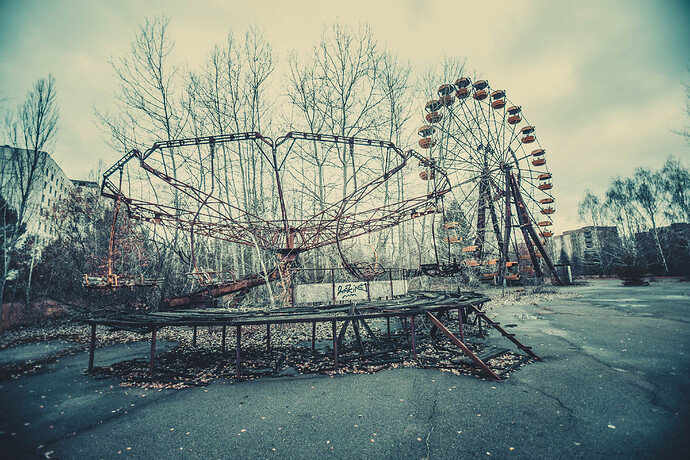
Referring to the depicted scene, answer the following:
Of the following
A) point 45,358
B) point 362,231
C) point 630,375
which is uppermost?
point 362,231

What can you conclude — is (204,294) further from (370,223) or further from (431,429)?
(431,429)

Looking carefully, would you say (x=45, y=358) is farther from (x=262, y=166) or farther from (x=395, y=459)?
(x=262, y=166)

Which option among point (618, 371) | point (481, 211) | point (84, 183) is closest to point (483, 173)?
point (481, 211)

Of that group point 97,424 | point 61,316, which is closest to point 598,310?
point 97,424

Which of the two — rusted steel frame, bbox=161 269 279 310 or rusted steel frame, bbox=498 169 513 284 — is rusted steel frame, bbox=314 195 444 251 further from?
rusted steel frame, bbox=498 169 513 284

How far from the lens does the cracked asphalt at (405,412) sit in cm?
254

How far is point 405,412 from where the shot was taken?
3645mm

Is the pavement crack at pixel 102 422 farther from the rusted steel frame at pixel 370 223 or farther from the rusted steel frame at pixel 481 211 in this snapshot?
the rusted steel frame at pixel 481 211

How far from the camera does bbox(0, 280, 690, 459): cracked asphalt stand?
2.54 meters

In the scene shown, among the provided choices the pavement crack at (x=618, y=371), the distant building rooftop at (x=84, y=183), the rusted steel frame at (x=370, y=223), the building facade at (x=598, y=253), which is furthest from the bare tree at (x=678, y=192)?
the building facade at (x=598, y=253)

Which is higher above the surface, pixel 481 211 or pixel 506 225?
pixel 481 211

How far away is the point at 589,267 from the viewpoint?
3519 centimetres

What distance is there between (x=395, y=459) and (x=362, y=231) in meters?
4.61

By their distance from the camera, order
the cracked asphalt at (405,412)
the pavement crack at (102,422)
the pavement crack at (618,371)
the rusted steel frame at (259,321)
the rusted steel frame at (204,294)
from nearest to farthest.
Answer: the pavement crack at (618,371)
the cracked asphalt at (405,412)
the pavement crack at (102,422)
the rusted steel frame at (259,321)
the rusted steel frame at (204,294)
